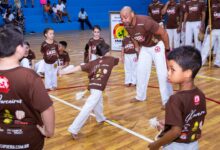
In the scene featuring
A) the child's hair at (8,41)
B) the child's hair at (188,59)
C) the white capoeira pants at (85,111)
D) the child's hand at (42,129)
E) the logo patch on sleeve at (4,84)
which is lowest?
the white capoeira pants at (85,111)

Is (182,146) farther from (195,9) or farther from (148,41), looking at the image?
(195,9)

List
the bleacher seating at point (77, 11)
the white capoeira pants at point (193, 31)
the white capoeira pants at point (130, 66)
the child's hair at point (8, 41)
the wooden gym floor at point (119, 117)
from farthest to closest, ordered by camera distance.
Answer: the bleacher seating at point (77, 11) → the white capoeira pants at point (193, 31) → the white capoeira pants at point (130, 66) → the wooden gym floor at point (119, 117) → the child's hair at point (8, 41)

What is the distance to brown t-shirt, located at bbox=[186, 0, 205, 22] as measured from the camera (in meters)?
9.91

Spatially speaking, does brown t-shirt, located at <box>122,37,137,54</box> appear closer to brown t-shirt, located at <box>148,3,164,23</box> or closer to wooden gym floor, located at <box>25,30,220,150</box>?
wooden gym floor, located at <box>25,30,220,150</box>

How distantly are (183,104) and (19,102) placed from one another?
4.20 feet

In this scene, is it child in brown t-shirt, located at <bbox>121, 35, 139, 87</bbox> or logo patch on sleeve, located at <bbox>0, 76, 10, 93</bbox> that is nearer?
logo patch on sleeve, located at <bbox>0, 76, 10, 93</bbox>

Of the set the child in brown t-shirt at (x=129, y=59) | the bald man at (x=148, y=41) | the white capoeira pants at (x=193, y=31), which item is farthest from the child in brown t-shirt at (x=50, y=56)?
the white capoeira pants at (x=193, y=31)

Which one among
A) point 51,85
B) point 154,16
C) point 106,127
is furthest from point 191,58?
point 154,16

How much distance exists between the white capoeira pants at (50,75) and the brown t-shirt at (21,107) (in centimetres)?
536

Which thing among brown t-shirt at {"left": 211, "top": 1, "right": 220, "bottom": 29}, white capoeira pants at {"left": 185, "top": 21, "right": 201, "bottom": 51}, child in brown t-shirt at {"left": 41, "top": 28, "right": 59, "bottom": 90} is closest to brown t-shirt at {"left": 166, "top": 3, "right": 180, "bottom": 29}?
white capoeira pants at {"left": 185, "top": 21, "right": 201, "bottom": 51}

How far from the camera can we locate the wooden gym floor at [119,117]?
15.1 ft

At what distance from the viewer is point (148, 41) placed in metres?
5.95

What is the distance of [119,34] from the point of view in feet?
39.0

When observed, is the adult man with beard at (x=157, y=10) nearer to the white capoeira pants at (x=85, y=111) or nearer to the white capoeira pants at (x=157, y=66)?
the white capoeira pants at (x=157, y=66)
